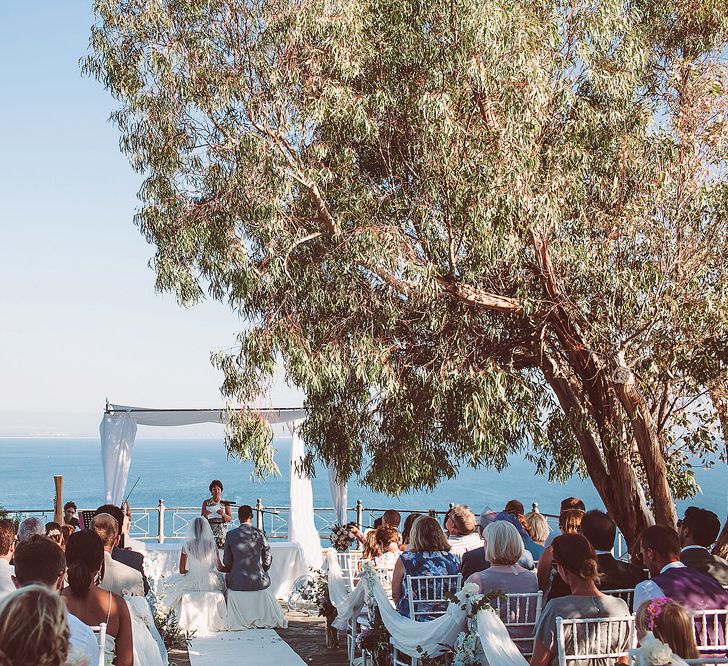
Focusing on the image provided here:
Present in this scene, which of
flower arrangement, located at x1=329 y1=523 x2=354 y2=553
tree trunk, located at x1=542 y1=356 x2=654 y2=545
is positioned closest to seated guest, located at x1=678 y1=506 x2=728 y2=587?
tree trunk, located at x1=542 y1=356 x2=654 y2=545

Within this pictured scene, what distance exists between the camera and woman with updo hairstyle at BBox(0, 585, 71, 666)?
214 centimetres

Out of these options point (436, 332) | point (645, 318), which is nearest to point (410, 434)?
point (436, 332)

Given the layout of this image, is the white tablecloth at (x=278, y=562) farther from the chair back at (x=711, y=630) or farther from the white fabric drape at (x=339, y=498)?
the chair back at (x=711, y=630)

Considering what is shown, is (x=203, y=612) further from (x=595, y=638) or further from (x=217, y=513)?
(x=595, y=638)

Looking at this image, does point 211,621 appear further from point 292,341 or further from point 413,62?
point 413,62

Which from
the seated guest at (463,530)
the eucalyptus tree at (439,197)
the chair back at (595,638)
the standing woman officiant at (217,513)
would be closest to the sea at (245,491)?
the standing woman officiant at (217,513)

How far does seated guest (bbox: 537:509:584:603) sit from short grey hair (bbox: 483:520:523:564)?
21 centimetres

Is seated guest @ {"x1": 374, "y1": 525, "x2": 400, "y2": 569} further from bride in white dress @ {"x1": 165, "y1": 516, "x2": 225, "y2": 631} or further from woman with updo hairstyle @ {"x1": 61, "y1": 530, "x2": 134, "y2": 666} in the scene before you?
woman with updo hairstyle @ {"x1": 61, "y1": 530, "x2": 134, "y2": 666}

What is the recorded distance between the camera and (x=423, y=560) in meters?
6.25

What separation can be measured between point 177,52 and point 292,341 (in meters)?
3.02

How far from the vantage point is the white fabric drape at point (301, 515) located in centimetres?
1243

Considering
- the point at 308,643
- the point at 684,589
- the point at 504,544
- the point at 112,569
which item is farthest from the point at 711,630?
the point at 308,643

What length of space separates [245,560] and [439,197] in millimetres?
4309

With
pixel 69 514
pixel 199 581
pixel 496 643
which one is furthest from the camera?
pixel 69 514
